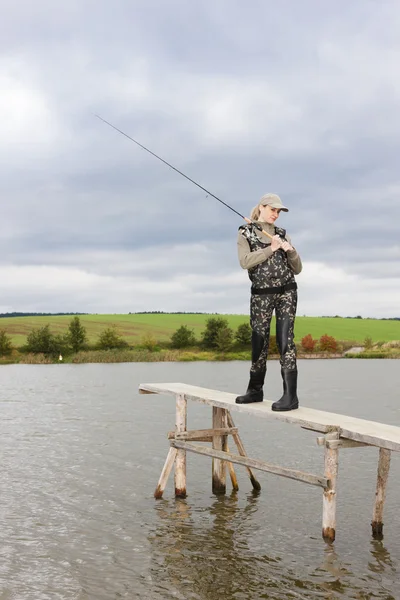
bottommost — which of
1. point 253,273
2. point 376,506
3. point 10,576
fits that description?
point 10,576

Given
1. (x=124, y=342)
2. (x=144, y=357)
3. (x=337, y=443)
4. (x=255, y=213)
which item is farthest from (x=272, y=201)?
(x=124, y=342)

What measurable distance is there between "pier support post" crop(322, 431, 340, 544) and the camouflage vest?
2.28m

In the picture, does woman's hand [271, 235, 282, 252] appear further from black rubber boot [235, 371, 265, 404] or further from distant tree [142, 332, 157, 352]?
distant tree [142, 332, 157, 352]

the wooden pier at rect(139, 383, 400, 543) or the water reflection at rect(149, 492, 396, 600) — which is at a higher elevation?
the wooden pier at rect(139, 383, 400, 543)

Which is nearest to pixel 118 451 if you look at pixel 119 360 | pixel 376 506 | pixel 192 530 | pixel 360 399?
pixel 192 530

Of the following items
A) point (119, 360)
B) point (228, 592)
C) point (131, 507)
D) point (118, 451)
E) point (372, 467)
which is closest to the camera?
point (228, 592)

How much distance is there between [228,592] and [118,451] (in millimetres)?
11638

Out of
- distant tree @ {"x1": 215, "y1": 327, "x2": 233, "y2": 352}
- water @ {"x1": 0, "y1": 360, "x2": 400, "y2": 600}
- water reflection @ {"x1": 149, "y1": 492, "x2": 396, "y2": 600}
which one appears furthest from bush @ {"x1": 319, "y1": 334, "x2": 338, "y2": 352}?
water reflection @ {"x1": 149, "y1": 492, "x2": 396, "y2": 600}

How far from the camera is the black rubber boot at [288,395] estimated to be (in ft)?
33.8

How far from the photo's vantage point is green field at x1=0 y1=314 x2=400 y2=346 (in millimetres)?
111244

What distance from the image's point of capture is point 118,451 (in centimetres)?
2008

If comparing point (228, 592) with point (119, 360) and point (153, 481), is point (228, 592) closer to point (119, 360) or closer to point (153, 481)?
point (153, 481)

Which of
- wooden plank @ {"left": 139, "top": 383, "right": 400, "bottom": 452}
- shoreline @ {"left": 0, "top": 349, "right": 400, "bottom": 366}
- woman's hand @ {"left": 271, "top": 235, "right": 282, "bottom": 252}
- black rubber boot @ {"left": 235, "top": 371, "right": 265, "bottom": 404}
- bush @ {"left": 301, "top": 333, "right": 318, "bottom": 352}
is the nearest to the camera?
wooden plank @ {"left": 139, "top": 383, "right": 400, "bottom": 452}

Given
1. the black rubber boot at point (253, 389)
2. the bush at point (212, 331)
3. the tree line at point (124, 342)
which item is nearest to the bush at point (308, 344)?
the tree line at point (124, 342)
